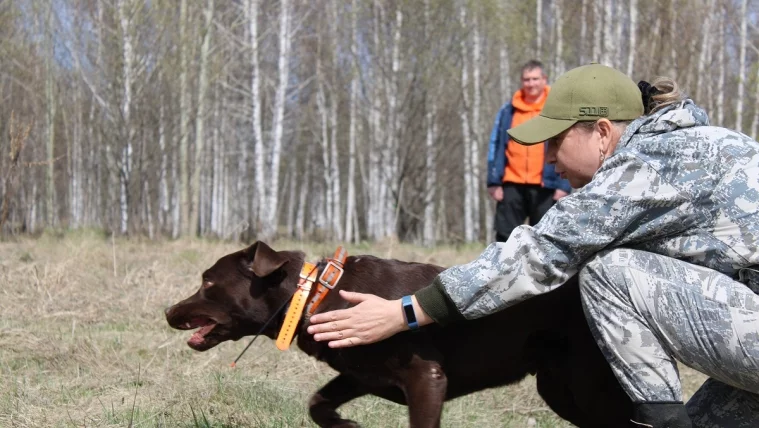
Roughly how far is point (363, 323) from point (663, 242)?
110 centimetres

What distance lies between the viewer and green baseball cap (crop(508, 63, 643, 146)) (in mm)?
2826

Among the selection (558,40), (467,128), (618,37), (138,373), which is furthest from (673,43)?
(138,373)

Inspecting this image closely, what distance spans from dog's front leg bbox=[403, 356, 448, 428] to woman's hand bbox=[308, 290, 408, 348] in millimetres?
219

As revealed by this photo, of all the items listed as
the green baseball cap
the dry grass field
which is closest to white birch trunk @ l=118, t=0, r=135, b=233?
the dry grass field

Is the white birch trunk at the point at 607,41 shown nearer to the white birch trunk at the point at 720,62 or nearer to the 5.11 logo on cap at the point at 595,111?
the white birch trunk at the point at 720,62

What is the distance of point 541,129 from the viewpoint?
114 inches

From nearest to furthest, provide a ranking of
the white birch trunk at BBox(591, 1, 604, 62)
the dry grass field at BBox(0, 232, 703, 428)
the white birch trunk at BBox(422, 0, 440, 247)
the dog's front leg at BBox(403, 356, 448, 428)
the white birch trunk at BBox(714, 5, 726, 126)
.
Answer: the dog's front leg at BBox(403, 356, 448, 428)
the dry grass field at BBox(0, 232, 703, 428)
the white birch trunk at BBox(714, 5, 726, 126)
the white birch trunk at BBox(591, 1, 604, 62)
the white birch trunk at BBox(422, 0, 440, 247)

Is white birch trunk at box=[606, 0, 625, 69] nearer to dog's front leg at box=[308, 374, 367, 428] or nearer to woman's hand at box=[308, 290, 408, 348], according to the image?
dog's front leg at box=[308, 374, 367, 428]

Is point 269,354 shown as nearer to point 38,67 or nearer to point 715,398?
point 715,398

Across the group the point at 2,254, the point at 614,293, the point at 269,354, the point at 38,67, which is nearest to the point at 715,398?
the point at 614,293

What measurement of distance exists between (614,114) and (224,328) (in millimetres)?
1877

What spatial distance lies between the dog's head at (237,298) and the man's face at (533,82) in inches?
170

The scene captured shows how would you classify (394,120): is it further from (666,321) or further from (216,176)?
(666,321)

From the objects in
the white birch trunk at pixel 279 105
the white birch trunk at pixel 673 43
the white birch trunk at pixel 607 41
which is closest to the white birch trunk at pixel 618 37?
the white birch trunk at pixel 607 41
